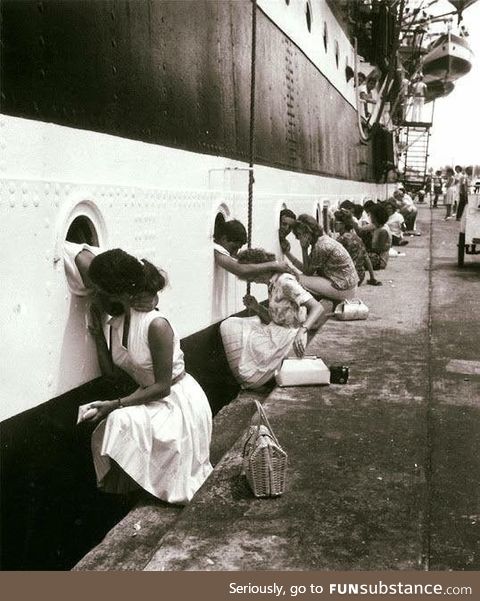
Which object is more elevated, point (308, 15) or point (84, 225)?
point (308, 15)

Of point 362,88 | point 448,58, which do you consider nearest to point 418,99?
point 448,58

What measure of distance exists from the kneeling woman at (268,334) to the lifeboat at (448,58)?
27.0 meters

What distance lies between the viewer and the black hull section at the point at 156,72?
128 inches

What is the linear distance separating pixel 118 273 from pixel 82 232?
1.44ft

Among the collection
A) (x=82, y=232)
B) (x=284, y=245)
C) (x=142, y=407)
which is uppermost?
(x=82, y=232)

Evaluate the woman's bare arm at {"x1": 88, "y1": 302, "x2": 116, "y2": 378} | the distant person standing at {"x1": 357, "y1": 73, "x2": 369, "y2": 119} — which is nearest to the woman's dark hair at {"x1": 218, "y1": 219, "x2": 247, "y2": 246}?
the woman's bare arm at {"x1": 88, "y1": 302, "x2": 116, "y2": 378}

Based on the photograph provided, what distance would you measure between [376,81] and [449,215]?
38.9ft

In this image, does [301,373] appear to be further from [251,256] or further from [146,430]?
[146,430]

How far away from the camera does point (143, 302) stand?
3783 mm

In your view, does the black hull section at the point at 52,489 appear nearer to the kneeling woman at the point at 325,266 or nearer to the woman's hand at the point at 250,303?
the woman's hand at the point at 250,303

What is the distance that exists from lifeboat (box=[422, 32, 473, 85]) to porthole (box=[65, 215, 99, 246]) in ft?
96.1

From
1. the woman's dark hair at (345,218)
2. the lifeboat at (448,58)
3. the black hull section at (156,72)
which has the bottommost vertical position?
the woman's dark hair at (345,218)

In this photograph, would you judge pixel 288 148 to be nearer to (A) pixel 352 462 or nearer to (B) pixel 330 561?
(A) pixel 352 462

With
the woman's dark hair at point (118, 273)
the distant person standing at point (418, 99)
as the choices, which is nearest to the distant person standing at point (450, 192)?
the distant person standing at point (418, 99)
